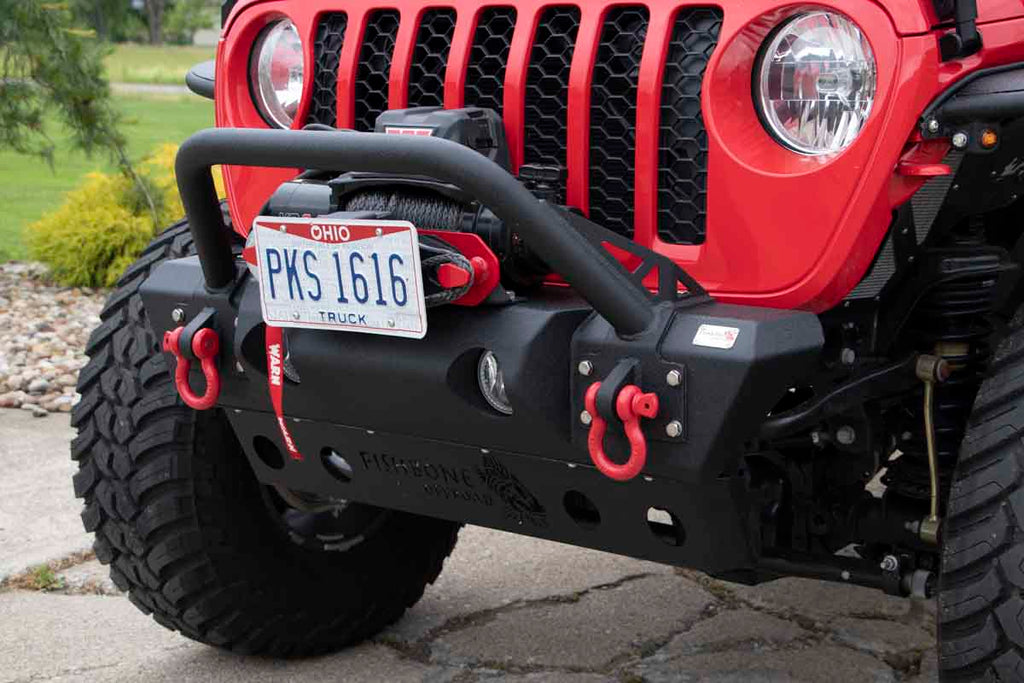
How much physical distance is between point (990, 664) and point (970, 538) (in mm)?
199

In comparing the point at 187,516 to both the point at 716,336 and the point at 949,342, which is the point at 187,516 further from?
the point at 949,342

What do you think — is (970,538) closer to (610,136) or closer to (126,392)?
(610,136)

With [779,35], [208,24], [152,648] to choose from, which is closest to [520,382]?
[779,35]

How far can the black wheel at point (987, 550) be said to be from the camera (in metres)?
2.31

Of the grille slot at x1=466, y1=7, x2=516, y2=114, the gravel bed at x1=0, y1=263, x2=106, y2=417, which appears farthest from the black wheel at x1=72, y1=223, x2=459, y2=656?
the gravel bed at x1=0, y1=263, x2=106, y2=417

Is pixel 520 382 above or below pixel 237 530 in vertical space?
above

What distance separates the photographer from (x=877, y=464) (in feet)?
9.58

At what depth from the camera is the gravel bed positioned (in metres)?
6.28

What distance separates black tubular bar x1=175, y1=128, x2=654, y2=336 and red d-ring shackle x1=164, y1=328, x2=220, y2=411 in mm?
413

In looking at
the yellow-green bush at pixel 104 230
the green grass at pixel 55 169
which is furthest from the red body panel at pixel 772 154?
the green grass at pixel 55 169

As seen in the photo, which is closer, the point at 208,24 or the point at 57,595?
the point at 57,595

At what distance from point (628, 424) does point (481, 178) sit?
449 millimetres

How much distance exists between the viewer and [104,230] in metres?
8.62

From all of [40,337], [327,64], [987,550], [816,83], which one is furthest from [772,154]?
[40,337]
